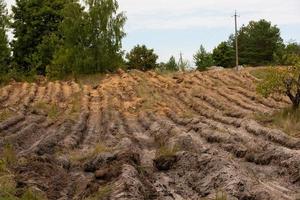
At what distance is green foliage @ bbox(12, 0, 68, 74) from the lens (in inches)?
2359

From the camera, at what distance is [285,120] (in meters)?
19.9

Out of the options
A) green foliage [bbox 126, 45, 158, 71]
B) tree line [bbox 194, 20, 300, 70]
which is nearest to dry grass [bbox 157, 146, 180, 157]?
green foliage [bbox 126, 45, 158, 71]

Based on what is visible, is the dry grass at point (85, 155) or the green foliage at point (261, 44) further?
the green foliage at point (261, 44)

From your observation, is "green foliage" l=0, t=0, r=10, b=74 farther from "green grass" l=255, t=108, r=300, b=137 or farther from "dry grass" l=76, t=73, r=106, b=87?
"green grass" l=255, t=108, r=300, b=137

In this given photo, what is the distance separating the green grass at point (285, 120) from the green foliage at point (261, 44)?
54.1 m

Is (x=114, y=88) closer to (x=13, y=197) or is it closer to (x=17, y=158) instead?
(x=17, y=158)

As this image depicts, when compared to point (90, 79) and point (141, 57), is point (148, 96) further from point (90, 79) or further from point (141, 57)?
point (141, 57)

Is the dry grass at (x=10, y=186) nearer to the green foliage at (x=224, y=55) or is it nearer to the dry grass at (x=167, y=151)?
the dry grass at (x=167, y=151)

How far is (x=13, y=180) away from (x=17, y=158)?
2.84 metres

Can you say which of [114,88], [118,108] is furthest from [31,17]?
[118,108]

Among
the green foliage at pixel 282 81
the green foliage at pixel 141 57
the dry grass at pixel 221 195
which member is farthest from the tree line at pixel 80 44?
the dry grass at pixel 221 195

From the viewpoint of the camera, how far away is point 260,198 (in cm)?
976

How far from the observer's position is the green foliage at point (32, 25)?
5991cm

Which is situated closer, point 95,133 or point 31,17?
point 95,133
